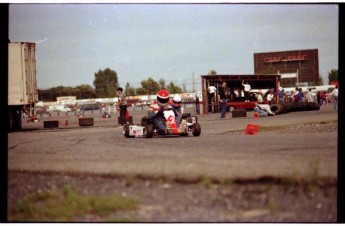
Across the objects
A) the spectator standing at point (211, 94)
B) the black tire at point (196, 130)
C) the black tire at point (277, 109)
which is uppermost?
the spectator standing at point (211, 94)

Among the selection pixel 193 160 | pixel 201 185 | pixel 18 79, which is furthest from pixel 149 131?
pixel 18 79

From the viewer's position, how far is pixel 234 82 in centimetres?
4234

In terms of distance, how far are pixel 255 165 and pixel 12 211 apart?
3.78 m

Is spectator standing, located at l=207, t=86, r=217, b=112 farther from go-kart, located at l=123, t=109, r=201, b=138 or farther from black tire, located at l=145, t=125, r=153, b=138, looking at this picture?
black tire, located at l=145, t=125, r=153, b=138

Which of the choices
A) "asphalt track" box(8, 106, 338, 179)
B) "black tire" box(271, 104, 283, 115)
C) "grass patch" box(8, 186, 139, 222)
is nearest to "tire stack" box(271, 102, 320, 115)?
"black tire" box(271, 104, 283, 115)

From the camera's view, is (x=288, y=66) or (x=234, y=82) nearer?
(x=234, y=82)

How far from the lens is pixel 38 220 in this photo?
683 cm

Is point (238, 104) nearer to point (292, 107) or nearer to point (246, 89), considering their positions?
point (246, 89)

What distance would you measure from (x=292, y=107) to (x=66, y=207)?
27.0 metres

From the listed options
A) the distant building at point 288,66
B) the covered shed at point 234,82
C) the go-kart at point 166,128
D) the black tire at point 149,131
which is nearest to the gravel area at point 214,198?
the black tire at point 149,131

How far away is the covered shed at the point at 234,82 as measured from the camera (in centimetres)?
3994

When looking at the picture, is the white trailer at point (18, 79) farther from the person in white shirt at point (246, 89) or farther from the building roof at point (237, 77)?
the person in white shirt at point (246, 89)

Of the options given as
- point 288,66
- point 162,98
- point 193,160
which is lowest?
point 193,160

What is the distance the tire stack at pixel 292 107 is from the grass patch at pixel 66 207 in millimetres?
23714
